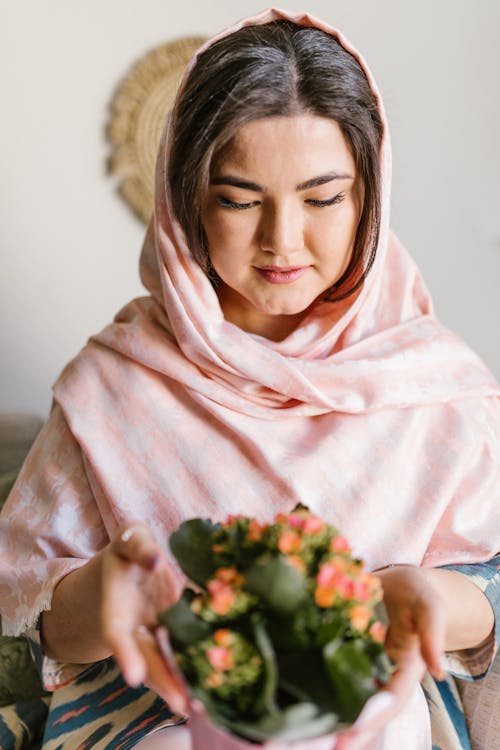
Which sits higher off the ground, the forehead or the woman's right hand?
the forehead

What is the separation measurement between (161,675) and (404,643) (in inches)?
8.4

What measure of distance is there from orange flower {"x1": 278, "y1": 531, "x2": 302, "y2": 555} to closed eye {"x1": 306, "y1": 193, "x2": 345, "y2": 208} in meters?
0.47

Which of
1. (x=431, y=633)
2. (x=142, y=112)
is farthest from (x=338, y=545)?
(x=142, y=112)

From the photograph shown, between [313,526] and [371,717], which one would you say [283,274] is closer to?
[313,526]

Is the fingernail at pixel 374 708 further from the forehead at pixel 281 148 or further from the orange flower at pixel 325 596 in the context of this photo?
the forehead at pixel 281 148

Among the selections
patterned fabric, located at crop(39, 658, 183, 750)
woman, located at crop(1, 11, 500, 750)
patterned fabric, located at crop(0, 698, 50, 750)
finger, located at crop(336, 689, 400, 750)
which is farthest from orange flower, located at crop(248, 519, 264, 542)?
patterned fabric, located at crop(0, 698, 50, 750)

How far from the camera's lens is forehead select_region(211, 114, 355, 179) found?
0.90 m

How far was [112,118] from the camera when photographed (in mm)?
1698

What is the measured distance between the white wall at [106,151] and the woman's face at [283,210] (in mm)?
803

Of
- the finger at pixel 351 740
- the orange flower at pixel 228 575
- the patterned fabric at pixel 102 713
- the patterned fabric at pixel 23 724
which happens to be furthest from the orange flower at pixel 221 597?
the patterned fabric at pixel 23 724

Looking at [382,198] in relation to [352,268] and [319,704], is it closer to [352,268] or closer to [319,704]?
[352,268]

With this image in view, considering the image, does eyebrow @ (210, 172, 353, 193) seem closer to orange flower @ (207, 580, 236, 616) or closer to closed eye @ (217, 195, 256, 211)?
closed eye @ (217, 195, 256, 211)

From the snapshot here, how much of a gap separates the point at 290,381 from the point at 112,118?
0.91 metres

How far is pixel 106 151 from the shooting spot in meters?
1.72
